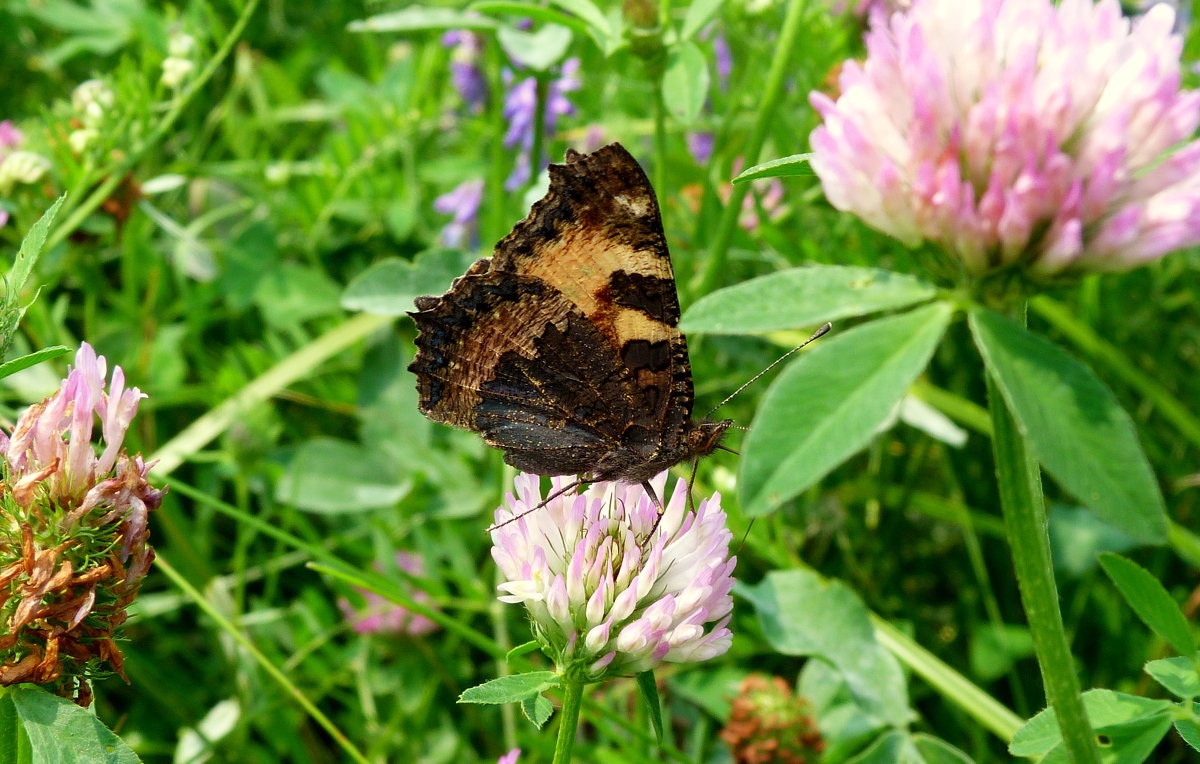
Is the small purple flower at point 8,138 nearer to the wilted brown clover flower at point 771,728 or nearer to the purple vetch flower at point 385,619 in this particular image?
the purple vetch flower at point 385,619

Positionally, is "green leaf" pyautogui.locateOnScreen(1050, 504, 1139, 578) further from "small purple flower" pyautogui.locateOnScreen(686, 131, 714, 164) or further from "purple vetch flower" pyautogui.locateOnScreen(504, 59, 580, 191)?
"purple vetch flower" pyautogui.locateOnScreen(504, 59, 580, 191)

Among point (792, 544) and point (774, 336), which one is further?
point (774, 336)

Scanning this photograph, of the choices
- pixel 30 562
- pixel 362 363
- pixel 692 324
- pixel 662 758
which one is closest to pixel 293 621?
pixel 362 363

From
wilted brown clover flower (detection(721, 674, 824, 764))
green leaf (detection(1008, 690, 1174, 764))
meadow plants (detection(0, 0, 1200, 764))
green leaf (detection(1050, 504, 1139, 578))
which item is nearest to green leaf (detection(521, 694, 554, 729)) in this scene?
meadow plants (detection(0, 0, 1200, 764))

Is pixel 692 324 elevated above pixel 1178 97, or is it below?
below

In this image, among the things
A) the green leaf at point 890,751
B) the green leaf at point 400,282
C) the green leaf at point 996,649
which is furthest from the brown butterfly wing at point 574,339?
the green leaf at point 996,649

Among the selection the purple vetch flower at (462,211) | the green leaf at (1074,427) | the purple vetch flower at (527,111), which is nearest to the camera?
the green leaf at (1074,427)

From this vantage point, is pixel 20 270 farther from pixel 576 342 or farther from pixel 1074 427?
pixel 1074 427

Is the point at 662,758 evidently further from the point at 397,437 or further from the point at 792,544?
the point at 397,437
